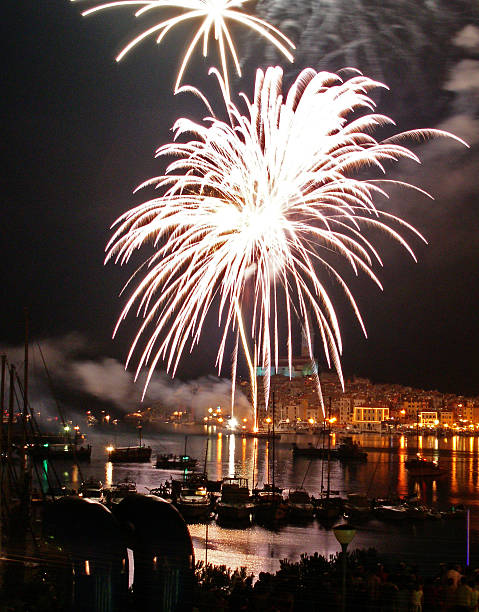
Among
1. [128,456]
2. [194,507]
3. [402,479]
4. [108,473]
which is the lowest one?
[128,456]

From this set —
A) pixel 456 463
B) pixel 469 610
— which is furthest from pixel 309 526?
pixel 456 463

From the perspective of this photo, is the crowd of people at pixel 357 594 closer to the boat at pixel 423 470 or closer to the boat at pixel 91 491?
the boat at pixel 91 491

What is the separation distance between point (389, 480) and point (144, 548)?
28.7 metres

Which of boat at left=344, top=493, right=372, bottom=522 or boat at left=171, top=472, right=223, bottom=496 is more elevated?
boat at left=344, top=493, right=372, bottom=522

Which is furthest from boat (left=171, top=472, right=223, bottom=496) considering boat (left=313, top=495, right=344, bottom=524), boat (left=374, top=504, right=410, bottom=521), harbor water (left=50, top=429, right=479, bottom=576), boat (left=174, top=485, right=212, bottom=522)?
boat (left=374, top=504, right=410, bottom=521)

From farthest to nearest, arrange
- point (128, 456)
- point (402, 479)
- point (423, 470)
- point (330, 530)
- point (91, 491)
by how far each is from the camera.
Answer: point (128, 456) < point (402, 479) < point (423, 470) < point (91, 491) < point (330, 530)

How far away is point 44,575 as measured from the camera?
641 centimetres

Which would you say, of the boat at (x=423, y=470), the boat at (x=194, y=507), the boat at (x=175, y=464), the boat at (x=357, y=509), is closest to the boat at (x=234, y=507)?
the boat at (x=194, y=507)

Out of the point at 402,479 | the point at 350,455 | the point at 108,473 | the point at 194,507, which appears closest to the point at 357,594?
the point at 194,507

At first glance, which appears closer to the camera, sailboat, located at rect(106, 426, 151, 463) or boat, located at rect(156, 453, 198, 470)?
boat, located at rect(156, 453, 198, 470)

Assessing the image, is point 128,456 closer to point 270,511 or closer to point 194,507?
point 194,507

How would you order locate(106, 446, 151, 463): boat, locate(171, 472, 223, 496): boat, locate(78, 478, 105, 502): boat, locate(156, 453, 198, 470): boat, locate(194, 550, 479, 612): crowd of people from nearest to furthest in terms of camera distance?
locate(194, 550, 479, 612): crowd of people
locate(78, 478, 105, 502): boat
locate(171, 472, 223, 496): boat
locate(156, 453, 198, 470): boat
locate(106, 446, 151, 463): boat

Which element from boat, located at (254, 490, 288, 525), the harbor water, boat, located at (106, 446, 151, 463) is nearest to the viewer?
the harbor water

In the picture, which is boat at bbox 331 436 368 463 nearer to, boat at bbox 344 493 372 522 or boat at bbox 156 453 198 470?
boat at bbox 156 453 198 470
